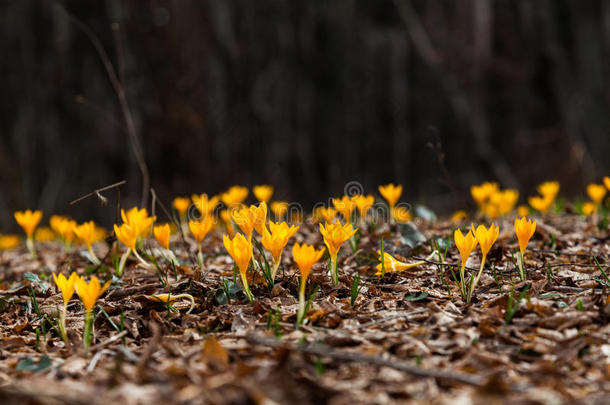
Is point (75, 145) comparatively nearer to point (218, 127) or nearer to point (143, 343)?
point (218, 127)

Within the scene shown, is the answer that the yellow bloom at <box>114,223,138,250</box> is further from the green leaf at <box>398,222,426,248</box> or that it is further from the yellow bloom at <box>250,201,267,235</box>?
the green leaf at <box>398,222,426,248</box>

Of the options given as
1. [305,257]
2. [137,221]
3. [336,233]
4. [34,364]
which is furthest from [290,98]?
[34,364]

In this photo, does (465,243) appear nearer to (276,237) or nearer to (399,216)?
(276,237)

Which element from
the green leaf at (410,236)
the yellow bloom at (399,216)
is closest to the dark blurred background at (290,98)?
the yellow bloom at (399,216)

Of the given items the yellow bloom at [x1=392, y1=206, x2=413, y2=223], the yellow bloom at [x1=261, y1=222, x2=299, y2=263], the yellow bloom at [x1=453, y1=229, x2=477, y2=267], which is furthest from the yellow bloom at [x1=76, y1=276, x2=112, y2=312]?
the yellow bloom at [x1=392, y1=206, x2=413, y2=223]

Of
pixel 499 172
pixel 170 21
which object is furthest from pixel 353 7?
pixel 499 172

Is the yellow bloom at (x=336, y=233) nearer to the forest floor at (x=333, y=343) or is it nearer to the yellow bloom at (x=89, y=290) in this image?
the forest floor at (x=333, y=343)
